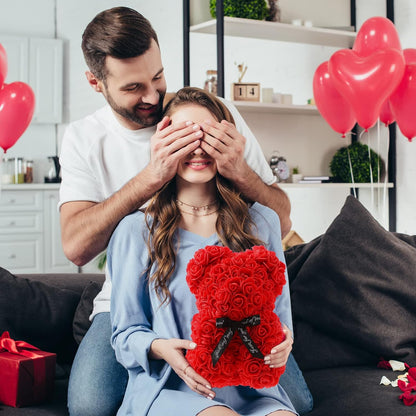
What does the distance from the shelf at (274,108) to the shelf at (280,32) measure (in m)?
0.48

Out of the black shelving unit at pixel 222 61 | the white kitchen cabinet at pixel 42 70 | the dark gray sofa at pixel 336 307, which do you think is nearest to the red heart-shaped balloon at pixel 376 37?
the black shelving unit at pixel 222 61

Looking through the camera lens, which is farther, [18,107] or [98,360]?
[18,107]

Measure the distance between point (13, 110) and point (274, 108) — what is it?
188 cm

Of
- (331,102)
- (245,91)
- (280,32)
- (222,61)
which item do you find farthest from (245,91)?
(331,102)

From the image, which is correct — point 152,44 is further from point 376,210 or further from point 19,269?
point 19,269

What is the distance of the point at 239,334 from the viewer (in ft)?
3.55

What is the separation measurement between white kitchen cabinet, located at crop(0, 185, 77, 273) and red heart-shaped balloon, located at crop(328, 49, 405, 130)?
3.17m

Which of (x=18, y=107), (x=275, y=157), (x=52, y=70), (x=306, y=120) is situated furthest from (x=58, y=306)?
(x=52, y=70)

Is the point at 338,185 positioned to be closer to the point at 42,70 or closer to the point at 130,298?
the point at 130,298

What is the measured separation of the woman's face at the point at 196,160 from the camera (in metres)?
1.38

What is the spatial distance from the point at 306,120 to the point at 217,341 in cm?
338

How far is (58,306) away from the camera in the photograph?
175 cm

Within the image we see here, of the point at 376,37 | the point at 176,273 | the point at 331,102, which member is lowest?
the point at 176,273

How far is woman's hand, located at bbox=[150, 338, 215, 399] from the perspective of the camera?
3.64ft
